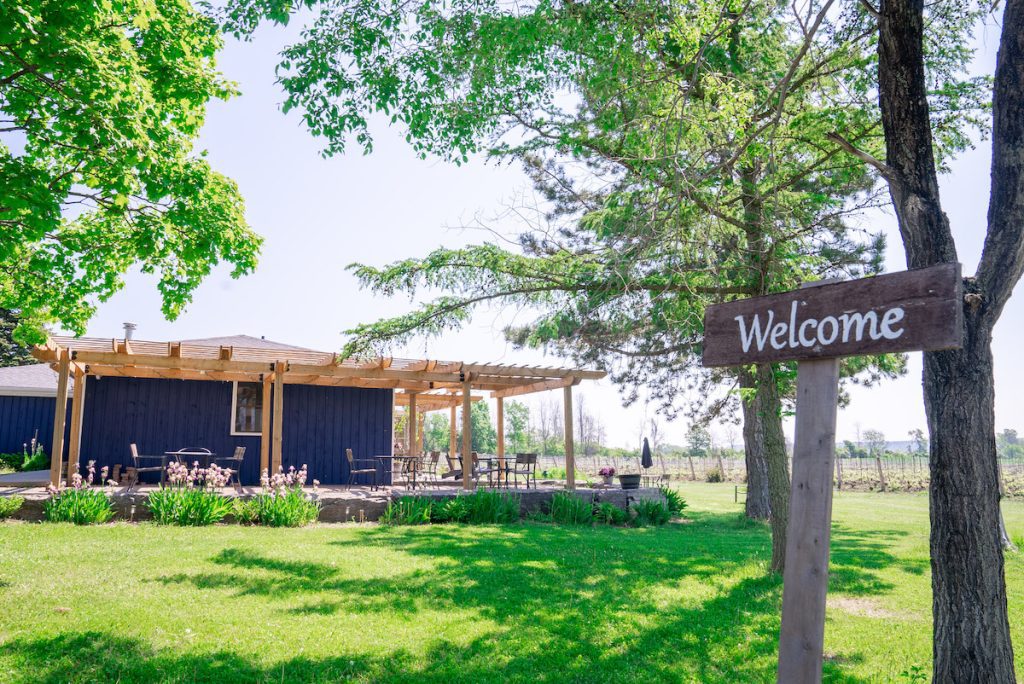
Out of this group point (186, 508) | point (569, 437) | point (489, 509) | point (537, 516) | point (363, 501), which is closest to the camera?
point (186, 508)

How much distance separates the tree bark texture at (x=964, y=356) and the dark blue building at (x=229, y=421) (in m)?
12.7

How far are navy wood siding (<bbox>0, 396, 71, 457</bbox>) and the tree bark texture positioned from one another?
2106cm

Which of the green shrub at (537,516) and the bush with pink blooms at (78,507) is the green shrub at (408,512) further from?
the bush with pink blooms at (78,507)

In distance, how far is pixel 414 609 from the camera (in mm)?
5270

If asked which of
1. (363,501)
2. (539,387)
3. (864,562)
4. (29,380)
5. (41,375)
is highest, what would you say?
(41,375)

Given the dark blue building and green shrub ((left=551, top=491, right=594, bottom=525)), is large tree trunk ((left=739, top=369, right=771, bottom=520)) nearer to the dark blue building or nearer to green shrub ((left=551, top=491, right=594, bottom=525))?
green shrub ((left=551, top=491, right=594, bottom=525))

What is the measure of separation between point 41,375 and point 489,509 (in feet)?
48.6

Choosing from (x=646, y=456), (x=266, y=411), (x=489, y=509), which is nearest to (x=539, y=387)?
(x=489, y=509)

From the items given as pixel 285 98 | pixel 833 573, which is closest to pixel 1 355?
pixel 285 98

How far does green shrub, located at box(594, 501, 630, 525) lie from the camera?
11.9 m

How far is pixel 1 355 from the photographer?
87.7 ft

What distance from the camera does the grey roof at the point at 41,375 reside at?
15.7 m

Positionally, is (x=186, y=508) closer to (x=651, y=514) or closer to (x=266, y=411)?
(x=266, y=411)

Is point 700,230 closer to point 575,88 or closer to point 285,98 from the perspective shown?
point 575,88
